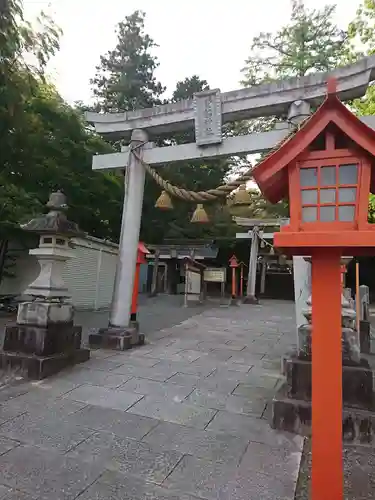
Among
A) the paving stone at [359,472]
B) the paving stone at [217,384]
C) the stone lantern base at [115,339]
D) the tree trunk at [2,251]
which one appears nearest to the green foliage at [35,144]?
the tree trunk at [2,251]

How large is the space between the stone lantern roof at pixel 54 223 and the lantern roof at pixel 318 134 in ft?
11.6

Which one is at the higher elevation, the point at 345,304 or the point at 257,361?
the point at 345,304

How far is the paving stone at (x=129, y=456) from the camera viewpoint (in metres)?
2.48

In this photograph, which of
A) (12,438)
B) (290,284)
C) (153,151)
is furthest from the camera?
(290,284)

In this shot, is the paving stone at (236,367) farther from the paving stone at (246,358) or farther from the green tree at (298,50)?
the green tree at (298,50)

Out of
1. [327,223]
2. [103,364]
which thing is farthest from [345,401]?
[103,364]

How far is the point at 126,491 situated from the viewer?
224cm

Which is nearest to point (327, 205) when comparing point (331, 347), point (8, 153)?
point (331, 347)

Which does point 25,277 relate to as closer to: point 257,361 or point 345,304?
point 257,361

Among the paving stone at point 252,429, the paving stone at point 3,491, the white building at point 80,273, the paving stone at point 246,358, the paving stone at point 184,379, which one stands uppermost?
the white building at point 80,273

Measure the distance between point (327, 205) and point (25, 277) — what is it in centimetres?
1128

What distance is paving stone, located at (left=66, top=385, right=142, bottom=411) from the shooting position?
12.0ft

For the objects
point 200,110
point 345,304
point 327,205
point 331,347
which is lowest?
point 331,347

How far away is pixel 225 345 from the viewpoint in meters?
6.88
